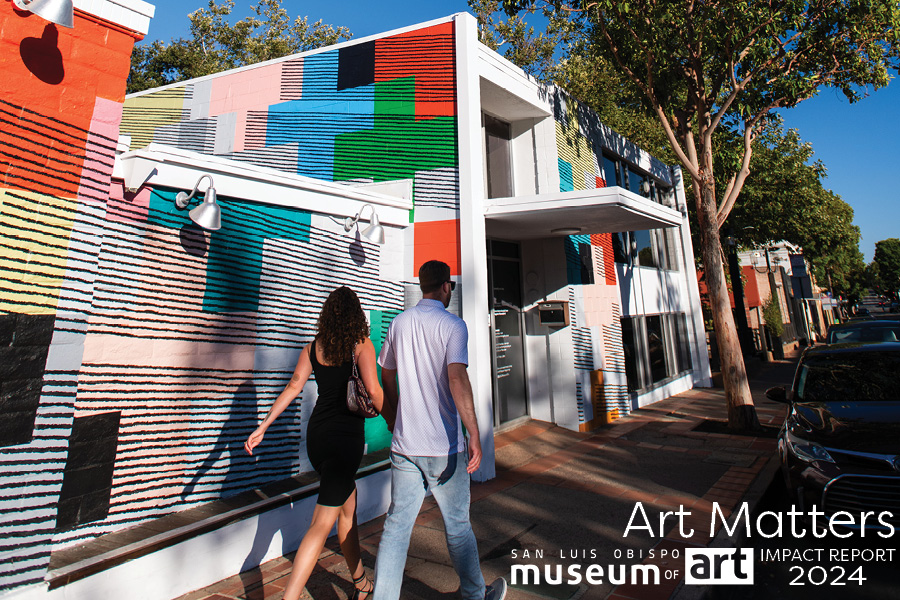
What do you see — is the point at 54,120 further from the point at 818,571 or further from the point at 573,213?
the point at 818,571

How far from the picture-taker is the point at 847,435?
386 cm

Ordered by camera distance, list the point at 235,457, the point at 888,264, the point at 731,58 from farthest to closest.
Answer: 1. the point at 888,264
2. the point at 731,58
3. the point at 235,457

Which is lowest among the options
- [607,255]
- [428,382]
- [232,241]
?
[428,382]

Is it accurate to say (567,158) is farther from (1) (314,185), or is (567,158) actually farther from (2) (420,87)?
(1) (314,185)

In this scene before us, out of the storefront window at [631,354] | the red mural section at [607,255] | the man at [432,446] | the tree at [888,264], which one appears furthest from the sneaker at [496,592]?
the tree at [888,264]

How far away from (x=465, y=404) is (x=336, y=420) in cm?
80

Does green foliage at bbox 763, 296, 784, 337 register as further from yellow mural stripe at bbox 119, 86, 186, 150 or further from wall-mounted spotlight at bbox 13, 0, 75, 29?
wall-mounted spotlight at bbox 13, 0, 75, 29

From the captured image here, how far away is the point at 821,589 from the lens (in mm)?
3271

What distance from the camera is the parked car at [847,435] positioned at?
140 inches

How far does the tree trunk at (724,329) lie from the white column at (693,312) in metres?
5.86

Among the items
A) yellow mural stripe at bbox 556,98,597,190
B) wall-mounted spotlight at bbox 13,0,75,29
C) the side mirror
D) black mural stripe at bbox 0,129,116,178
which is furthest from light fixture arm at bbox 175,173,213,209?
yellow mural stripe at bbox 556,98,597,190

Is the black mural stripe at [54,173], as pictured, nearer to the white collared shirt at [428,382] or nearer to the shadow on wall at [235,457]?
the shadow on wall at [235,457]

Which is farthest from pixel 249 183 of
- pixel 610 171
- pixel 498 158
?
pixel 610 171

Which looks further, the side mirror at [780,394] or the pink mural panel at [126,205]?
the side mirror at [780,394]
